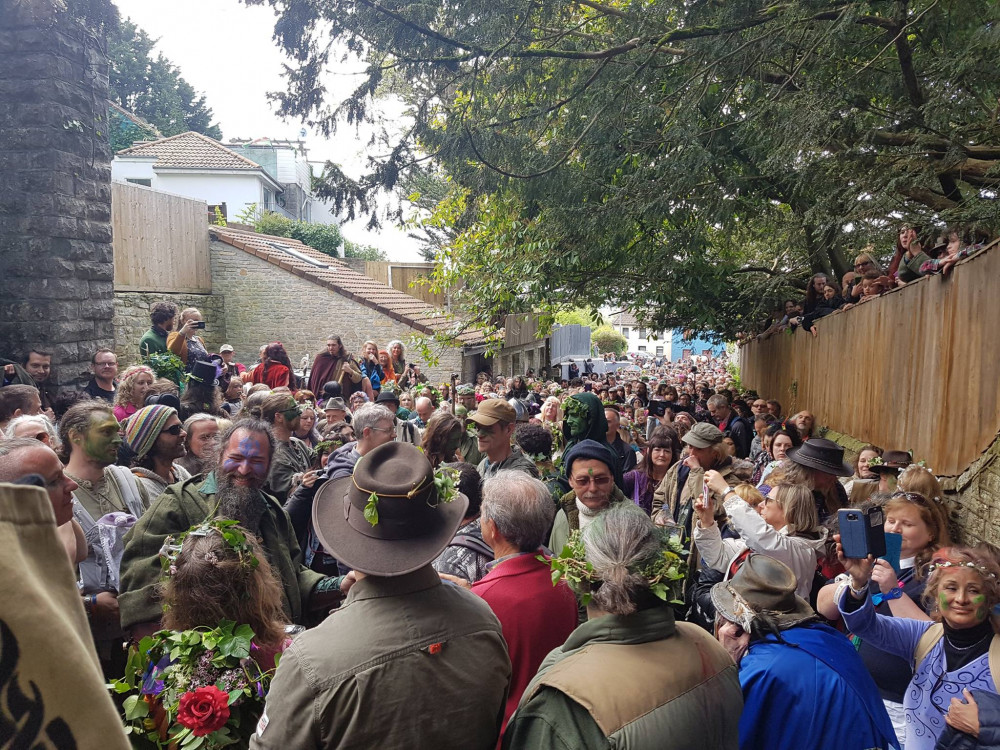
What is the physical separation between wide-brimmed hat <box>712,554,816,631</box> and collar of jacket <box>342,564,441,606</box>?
118 centimetres

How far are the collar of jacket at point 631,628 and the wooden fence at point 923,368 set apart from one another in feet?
13.9

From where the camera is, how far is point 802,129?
613 centimetres

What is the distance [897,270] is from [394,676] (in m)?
8.05

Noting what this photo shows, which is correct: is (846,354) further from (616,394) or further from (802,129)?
(616,394)

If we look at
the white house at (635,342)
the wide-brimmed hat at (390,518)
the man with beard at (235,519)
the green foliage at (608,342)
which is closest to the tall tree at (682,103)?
the man with beard at (235,519)

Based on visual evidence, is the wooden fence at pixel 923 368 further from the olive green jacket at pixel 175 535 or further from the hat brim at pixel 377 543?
the olive green jacket at pixel 175 535

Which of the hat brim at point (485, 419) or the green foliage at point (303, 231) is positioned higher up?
the green foliage at point (303, 231)

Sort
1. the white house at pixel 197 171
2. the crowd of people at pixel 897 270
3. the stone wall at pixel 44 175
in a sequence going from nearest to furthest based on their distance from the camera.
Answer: the crowd of people at pixel 897 270, the stone wall at pixel 44 175, the white house at pixel 197 171

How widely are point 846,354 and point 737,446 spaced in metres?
1.83

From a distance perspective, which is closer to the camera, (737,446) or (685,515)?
(685,515)

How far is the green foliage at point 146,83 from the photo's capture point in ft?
162

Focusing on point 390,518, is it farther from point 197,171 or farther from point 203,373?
point 197,171

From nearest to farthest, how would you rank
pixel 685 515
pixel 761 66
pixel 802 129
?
pixel 685 515 → pixel 802 129 → pixel 761 66

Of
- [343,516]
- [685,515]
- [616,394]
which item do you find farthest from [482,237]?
[343,516]
